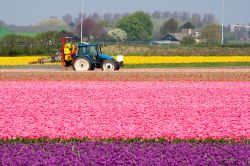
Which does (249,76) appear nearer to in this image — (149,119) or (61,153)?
(149,119)

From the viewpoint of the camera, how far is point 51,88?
23.8 meters

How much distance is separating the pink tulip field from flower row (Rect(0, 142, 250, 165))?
1245mm

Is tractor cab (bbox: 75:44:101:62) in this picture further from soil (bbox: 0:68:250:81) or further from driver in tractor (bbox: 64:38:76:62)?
soil (bbox: 0:68:250:81)

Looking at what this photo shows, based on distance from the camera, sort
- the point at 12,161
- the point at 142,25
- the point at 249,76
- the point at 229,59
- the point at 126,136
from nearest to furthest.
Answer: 1. the point at 12,161
2. the point at 126,136
3. the point at 249,76
4. the point at 229,59
5. the point at 142,25

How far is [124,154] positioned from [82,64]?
2539 centimetres

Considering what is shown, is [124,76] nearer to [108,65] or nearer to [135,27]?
[108,65]

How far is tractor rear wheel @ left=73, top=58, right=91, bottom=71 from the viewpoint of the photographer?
3525 cm

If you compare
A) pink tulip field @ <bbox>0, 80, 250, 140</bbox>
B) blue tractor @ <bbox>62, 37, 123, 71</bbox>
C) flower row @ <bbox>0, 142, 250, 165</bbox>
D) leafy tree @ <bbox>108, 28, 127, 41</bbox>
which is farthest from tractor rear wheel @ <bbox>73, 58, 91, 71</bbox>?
leafy tree @ <bbox>108, 28, 127, 41</bbox>

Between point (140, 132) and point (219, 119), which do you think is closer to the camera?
point (140, 132)

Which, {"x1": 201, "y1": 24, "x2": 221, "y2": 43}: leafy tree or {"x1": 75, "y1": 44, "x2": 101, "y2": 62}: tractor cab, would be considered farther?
{"x1": 201, "y1": 24, "x2": 221, "y2": 43}: leafy tree

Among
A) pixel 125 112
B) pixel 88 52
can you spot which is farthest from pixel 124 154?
pixel 88 52

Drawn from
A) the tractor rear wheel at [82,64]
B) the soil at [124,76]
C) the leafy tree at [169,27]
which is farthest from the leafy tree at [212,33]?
the soil at [124,76]

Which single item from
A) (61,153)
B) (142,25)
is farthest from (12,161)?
(142,25)

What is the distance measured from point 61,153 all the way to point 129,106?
24.0 ft
